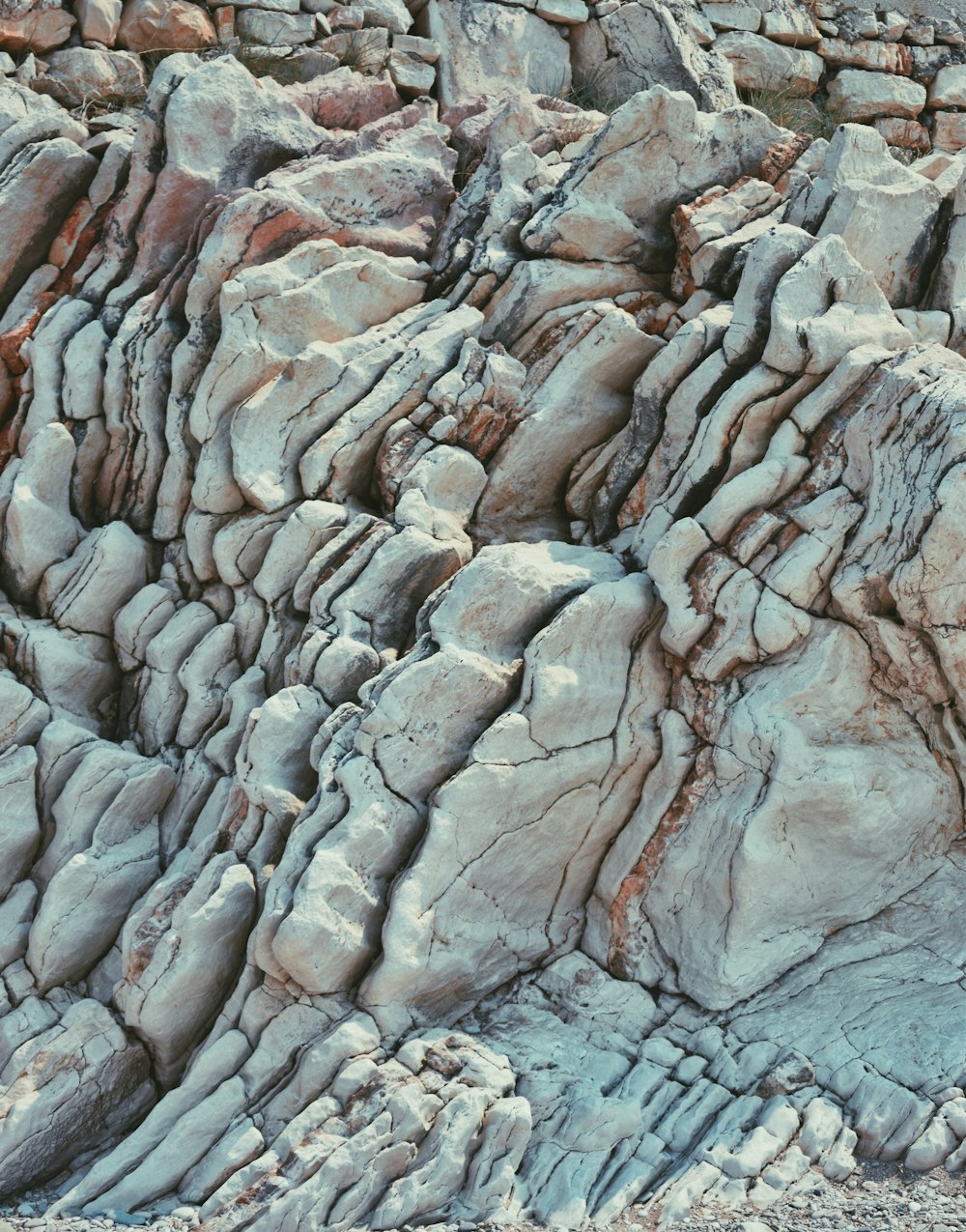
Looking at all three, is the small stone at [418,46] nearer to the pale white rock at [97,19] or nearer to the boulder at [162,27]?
the boulder at [162,27]

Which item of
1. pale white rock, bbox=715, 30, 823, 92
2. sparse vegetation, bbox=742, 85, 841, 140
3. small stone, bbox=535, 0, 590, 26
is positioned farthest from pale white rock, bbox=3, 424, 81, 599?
pale white rock, bbox=715, 30, 823, 92

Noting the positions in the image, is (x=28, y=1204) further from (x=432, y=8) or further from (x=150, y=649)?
(x=432, y=8)

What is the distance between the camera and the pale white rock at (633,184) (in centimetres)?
1114

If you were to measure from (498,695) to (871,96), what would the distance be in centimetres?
1151

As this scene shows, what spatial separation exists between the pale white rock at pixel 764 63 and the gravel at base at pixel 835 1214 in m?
12.8

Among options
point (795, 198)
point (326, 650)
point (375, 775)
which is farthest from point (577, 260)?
point (375, 775)

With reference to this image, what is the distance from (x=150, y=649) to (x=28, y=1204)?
162 inches

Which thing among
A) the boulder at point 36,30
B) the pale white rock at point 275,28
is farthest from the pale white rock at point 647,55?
the boulder at point 36,30

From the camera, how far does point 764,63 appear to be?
16078 millimetres

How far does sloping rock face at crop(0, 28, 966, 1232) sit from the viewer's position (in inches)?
318

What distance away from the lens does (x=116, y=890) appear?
31.2 ft

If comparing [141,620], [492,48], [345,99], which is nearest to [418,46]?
[492,48]

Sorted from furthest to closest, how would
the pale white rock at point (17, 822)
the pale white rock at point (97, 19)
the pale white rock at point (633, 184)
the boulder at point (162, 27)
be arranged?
the boulder at point (162, 27), the pale white rock at point (97, 19), the pale white rock at point (633, 184), the pale white rock at point (17, 822)

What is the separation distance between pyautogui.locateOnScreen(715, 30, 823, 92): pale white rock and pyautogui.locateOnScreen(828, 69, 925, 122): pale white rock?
459 millimetres
